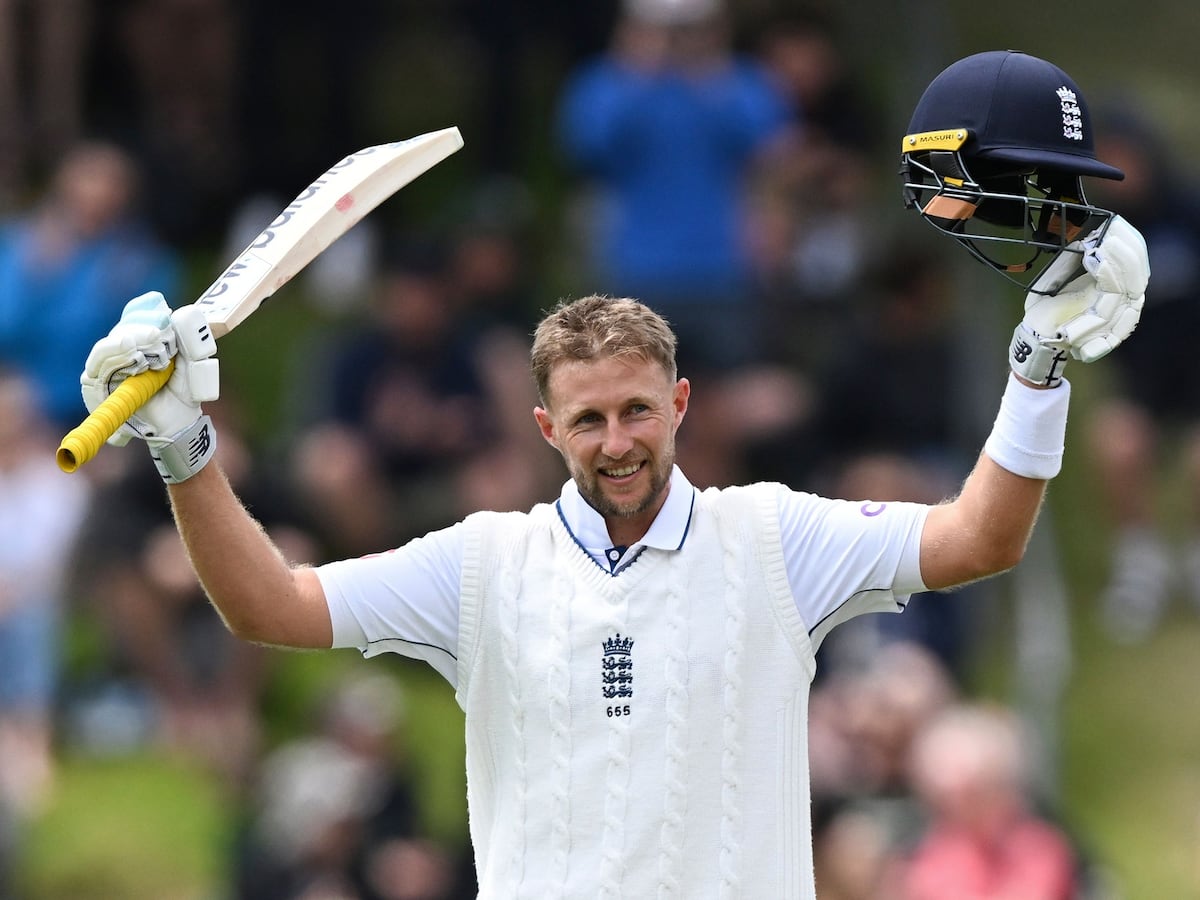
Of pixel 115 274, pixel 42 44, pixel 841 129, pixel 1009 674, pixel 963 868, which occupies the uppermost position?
pixel 42 44

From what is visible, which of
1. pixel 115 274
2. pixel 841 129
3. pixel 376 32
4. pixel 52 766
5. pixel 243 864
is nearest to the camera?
pixel 243 864

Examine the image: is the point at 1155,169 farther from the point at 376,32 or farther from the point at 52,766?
the point at 52,766

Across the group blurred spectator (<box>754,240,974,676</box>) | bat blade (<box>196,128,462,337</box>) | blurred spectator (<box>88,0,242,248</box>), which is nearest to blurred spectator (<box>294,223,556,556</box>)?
blurred spectator (<box>754,240,974,676</box>)

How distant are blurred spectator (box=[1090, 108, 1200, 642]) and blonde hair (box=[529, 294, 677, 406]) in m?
5.00

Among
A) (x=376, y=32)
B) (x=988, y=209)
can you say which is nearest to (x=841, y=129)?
(x=376, y=32)

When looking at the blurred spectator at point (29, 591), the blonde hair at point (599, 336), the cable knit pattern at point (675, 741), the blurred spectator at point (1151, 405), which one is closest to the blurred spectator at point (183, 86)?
the blurred spectator at point (29, 591)

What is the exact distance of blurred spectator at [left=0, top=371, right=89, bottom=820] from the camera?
337 inches

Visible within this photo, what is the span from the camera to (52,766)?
8664 millimetres

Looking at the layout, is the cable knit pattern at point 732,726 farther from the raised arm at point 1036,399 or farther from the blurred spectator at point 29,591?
the blurred spectator at point 29,591

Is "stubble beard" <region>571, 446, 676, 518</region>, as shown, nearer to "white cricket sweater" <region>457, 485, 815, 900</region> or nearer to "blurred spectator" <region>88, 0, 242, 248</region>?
"white cricket sweater" <region>457, 485, 815, 900</region>

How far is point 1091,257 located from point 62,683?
6034mm

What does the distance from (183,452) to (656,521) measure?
0.87 meters

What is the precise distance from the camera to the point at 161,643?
8.69m

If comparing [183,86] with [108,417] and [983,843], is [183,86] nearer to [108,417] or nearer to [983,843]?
[983,843]
